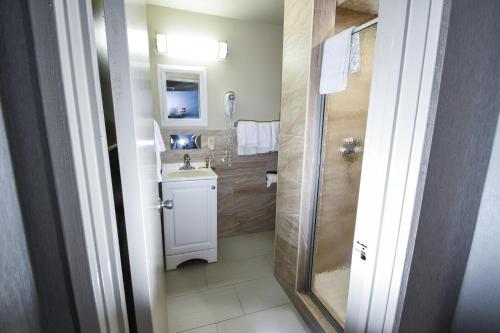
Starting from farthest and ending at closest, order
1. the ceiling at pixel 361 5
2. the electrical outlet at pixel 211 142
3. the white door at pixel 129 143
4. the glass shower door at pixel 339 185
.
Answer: the electrical outlet at pixel 211 142, the glass shower door at pixel 339 185, the ceiling at pixel 361 5, the white door at pixel 129 143

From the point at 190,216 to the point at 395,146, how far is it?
1818 millimetres

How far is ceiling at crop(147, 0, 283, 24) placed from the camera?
1976mm

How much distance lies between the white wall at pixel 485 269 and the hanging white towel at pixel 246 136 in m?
1.99

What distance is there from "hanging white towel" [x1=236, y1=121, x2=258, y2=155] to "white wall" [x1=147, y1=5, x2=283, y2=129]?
11 cm

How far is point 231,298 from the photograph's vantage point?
5.82 feet

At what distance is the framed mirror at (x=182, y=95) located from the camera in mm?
2221

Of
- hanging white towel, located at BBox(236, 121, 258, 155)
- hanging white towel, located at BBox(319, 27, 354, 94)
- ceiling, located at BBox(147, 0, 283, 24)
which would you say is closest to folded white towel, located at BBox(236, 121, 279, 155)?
hanging white towel, located at BBox(236, 121, 258, 155)

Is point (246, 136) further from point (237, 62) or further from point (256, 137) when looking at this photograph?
point (237, 62)

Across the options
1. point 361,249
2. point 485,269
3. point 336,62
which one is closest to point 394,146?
point 361,249

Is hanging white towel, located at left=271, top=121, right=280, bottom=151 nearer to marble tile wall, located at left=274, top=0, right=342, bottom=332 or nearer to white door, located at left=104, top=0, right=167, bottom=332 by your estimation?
marble tile wall, located at left=274, top=0, right=342, bottom=332

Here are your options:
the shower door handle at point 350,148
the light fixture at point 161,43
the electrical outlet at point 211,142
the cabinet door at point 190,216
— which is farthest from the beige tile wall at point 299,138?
the light fixture at point 161,43

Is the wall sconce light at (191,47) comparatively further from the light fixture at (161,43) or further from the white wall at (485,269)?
the white wall at (485,269)

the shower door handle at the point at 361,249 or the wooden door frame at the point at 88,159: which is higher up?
the wooden door frame at the point at 88,159

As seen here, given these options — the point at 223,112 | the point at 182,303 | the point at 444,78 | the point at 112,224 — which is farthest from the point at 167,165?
the point at 444,78
